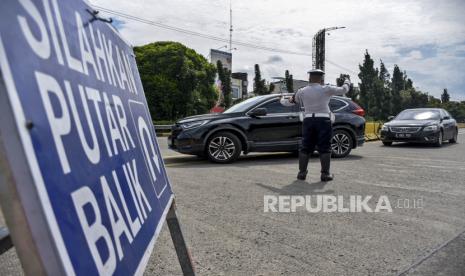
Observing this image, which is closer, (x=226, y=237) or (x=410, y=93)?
(x=226, y=237)

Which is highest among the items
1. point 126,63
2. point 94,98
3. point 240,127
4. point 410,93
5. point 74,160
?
point 126,63

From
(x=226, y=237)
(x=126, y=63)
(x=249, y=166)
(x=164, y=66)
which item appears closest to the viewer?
(x=126, y=63)

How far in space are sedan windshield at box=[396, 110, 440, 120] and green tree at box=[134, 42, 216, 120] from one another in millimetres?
21238

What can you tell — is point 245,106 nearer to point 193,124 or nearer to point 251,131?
point 251,131

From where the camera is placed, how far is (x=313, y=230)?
366 centimetres

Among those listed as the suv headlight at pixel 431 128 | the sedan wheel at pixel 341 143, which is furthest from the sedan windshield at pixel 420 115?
the sedan wheel at pixel 341 143

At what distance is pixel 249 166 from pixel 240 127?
94cm

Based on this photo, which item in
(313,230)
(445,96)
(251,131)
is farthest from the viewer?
(445,96)

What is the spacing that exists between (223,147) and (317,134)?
2338 millimetres

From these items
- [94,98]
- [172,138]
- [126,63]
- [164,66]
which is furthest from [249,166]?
[164,66]

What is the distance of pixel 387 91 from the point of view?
58.2 metres

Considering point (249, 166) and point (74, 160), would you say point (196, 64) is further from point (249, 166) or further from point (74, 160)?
point (74, 160)

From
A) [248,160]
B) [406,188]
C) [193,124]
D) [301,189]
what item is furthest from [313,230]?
[248,160]

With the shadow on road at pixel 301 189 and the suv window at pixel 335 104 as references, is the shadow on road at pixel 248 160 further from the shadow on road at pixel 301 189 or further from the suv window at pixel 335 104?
the shadow on road at pixel 301 189
